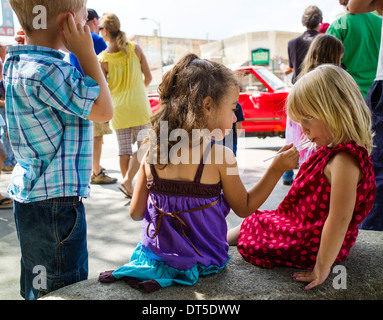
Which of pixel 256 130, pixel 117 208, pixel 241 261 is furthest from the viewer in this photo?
pixel 256 130

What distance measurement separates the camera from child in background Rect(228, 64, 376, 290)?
4.85ft

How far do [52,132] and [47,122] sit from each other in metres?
0.04

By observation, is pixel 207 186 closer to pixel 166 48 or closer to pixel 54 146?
pixel 54 146

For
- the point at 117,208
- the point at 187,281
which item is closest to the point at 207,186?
the point at 187,281

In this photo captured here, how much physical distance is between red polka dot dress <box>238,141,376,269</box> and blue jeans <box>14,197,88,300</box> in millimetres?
810

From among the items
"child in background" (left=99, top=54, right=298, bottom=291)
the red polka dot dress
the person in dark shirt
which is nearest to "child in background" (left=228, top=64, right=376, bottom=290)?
the red polka dot dress

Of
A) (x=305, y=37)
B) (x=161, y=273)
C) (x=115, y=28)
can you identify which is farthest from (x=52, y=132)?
(x=305, y=37)

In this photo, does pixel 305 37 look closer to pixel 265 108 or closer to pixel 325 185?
pixel 265 108

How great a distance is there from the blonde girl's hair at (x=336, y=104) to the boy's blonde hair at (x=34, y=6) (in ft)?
3.35

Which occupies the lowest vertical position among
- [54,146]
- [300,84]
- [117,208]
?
[117,208]

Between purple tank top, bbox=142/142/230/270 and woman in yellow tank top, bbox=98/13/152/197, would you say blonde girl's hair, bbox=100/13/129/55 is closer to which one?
woman in yellow tank top, bbox=98/13/152/197

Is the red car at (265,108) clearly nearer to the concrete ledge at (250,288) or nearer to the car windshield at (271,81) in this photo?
the car windshield at (271,81)

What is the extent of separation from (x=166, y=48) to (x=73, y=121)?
42.2 meters
